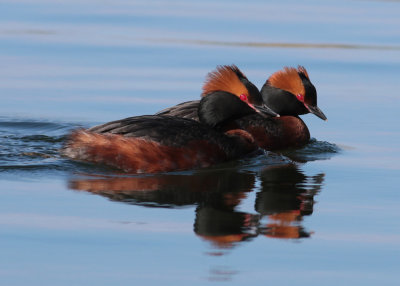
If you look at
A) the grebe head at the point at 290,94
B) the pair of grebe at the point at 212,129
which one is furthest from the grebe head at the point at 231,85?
the grebe head at the point at 290,94

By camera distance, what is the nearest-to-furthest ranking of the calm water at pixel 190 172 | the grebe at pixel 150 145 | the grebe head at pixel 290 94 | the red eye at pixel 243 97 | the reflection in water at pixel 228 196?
1. the calm water at pixel 190 172
2. the reflection in water at pixel 228 196
3. the grebe at pixel 150 145
4. the red eye at pixel 243 97
5. the grebe head at pixel 290 94

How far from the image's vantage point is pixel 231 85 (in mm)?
9812

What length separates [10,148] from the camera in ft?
32.0

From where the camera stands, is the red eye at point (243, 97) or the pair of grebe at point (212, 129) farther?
the red eye at point (243, 97)

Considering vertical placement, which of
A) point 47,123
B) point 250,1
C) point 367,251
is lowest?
point 367,251

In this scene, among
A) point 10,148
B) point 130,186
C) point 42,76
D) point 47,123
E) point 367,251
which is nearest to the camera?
point 367,251

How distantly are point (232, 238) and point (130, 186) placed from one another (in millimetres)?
1710

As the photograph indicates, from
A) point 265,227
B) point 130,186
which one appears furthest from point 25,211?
point 265,227

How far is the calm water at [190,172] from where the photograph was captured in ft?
20.0

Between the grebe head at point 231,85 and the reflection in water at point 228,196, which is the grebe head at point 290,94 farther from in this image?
the reflection in water at point 228,196

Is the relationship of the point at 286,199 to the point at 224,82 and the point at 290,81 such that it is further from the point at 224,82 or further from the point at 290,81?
the point at 290,81

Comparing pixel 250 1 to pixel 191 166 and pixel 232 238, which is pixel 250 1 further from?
pixel 232 238

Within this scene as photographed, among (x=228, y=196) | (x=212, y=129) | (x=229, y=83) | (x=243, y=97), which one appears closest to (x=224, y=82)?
(x=229, y=83)

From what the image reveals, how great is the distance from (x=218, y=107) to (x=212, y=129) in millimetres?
363
